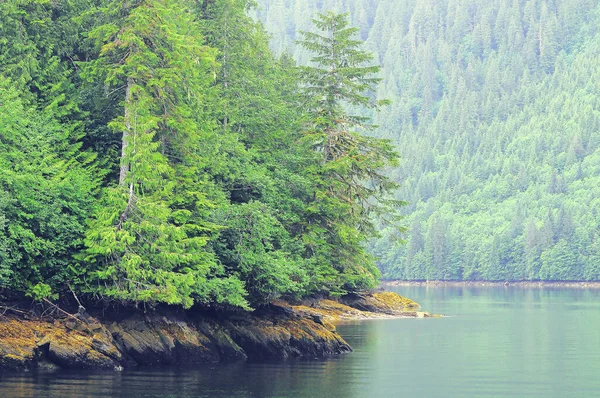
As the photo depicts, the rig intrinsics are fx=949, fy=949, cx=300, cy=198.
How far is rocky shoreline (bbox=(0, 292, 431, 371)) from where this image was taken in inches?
1587

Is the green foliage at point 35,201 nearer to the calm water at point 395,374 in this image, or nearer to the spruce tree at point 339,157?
the calm water at point 395,374

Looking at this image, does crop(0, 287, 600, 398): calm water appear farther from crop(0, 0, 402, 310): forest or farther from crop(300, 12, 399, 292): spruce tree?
crop(300, 12, 399, 292): spruce tree

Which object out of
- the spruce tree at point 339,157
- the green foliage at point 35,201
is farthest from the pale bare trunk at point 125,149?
the spruce tree at point 339,157

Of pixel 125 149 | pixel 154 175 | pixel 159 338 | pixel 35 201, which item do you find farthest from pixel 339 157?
pixel 35 201

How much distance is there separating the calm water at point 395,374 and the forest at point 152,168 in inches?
168

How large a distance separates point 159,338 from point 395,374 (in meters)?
11.1

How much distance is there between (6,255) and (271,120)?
23508 mm

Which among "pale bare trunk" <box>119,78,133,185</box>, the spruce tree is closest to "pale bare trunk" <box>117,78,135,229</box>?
"pale bare trunk" <box>119,78,133,185</box>

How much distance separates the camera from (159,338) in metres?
44.3

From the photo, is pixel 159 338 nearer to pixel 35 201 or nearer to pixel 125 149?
pixel 35 201

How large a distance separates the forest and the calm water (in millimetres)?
4272

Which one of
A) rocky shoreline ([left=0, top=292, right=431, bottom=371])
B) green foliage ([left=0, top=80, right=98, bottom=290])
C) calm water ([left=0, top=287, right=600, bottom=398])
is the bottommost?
calm water ([left=0, top=287, right=600, bottom=398])

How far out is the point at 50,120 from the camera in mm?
46219

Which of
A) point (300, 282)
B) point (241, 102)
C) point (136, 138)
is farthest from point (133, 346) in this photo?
point (241, 102)
